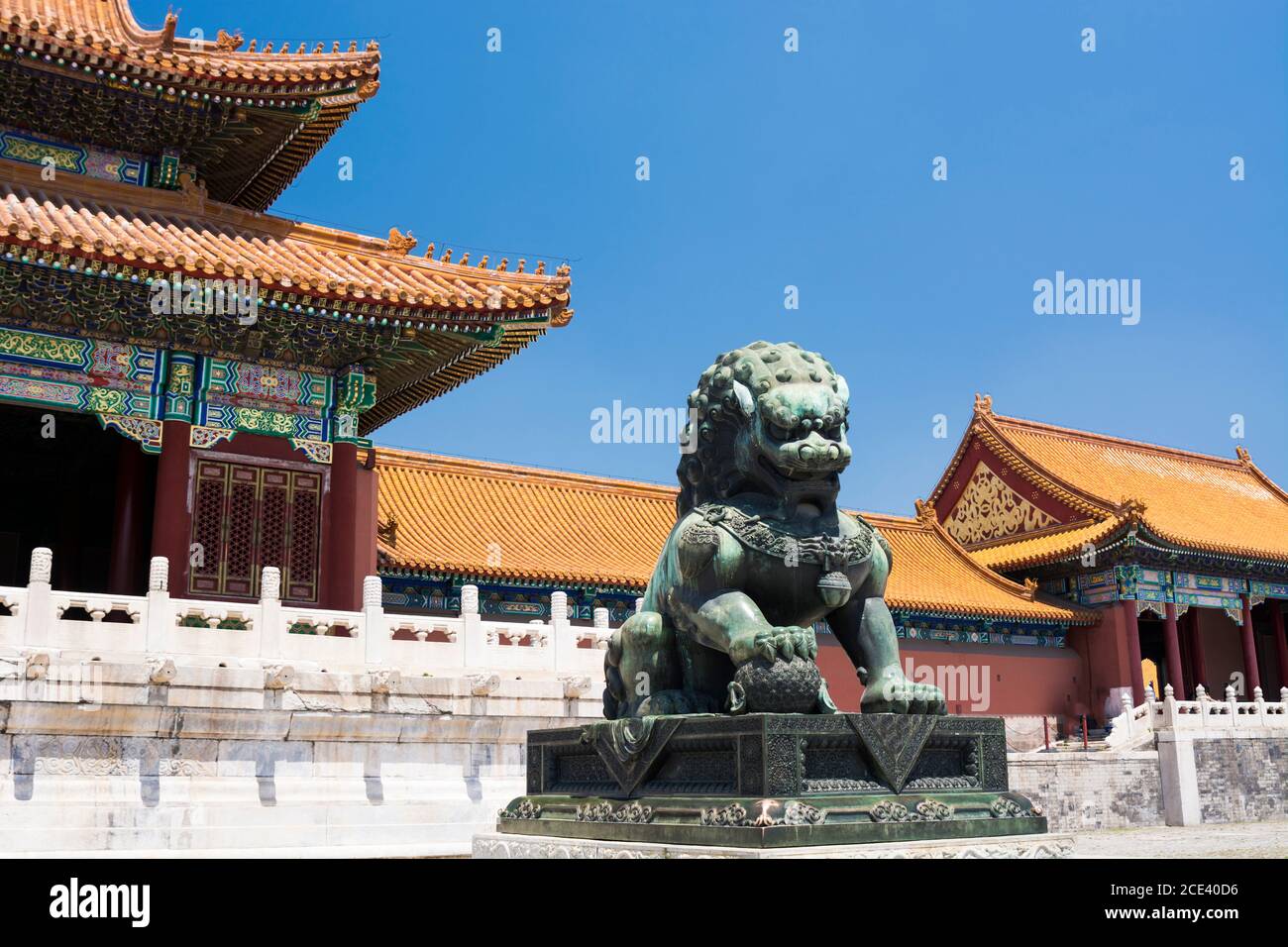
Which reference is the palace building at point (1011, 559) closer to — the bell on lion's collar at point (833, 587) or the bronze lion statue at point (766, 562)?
the bronze lion statue at point (766, 562)

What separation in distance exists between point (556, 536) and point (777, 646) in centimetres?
1814

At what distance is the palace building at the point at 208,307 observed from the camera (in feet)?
42.3

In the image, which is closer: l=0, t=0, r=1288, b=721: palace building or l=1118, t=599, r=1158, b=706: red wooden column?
l=0, t=0, r=1288, b=721: palace building

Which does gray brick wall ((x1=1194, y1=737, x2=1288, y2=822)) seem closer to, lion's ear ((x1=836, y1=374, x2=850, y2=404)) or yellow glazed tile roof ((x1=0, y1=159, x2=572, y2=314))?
yellow glazed tile roof ((x1=0, y1=159, x2=572, y2=314))

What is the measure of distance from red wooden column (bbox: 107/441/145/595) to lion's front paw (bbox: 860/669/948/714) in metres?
10.6

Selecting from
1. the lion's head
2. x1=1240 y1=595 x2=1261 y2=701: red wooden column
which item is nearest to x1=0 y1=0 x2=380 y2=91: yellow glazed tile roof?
the lion's head

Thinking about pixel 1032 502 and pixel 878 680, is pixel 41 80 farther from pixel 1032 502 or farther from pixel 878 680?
pixel 1032 502

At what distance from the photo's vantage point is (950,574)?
27.5 m

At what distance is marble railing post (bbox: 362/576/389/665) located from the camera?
11.7m

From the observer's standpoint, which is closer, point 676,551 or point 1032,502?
point 676,551

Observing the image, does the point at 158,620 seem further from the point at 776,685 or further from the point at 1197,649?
the point at 1197,649

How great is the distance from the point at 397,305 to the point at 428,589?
7342 millimetres

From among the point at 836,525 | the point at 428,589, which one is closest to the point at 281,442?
the point at 428,589

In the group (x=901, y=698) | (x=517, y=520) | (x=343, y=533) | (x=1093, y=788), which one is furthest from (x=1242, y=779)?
(x=901, y=698)
